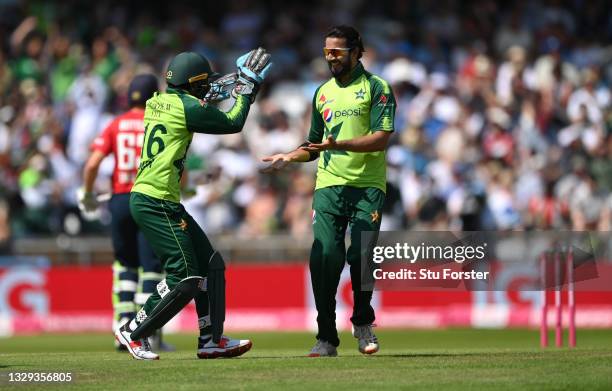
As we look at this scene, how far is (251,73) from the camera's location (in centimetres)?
1131

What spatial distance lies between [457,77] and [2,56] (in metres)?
8.78

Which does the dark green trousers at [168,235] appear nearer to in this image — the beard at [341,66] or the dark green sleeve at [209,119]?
the dark green sleeve at [209,119]

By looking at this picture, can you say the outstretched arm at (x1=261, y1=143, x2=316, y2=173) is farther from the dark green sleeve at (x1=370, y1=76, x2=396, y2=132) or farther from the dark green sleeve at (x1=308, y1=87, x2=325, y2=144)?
the dark green sleeve at (x1=370, y1=76, x2=396, y2=132)

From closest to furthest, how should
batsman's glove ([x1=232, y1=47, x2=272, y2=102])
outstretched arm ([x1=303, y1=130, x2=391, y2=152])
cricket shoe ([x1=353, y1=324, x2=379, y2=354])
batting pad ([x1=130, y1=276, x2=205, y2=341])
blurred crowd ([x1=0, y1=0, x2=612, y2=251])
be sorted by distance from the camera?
outstretched arm ([x1=303, y1=130, x2=391, y2=152]) < batting pad ([x1=130, y1=276, x2=205, y2=341]) < batsman's glove ([x1=232, y1=47, x2=272, y2=102]) < cricket shoe ([x1=353, y1=324, x2=379, y2=354]) < blurred crowd ([x1=0, y1=0, x2=612, y2=251])

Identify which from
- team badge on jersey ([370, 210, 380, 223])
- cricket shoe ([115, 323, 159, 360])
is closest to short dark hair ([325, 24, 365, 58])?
team badge on jersey ([370, 210, 380, 223])

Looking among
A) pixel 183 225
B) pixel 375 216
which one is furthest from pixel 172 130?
pixel 375 216

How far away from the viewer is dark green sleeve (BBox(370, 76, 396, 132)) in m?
11.2

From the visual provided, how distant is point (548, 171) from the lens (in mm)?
22484

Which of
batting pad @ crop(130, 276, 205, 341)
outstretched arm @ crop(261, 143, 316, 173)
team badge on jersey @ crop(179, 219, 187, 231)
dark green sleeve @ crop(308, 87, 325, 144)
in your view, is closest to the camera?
outstretched arm @ crop(261, 143, 316, 173)

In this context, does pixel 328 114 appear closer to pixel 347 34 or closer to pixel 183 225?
Answer: pixel 347 34

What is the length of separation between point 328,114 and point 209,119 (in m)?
1.13

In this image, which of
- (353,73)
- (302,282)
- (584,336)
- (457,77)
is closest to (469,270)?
(353,73)

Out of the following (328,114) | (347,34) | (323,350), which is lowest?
(323,350)

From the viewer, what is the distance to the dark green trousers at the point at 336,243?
1130cm
